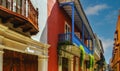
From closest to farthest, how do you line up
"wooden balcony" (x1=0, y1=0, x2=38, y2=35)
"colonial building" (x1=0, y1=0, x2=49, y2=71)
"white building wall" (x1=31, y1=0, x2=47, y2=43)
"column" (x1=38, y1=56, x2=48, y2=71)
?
"wooden balcony" (x1=0, y1=0, x2=38, y2=35) < "colonial building" (x1=0, y1=0, x2=49, y2=71) < "white building wall" (x1=31, y1=0, x2=47, y2=43) < "column" (x1=38, y1=56, x2=48, y2=71)

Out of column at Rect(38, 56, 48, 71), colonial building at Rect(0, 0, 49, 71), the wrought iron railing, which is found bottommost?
column at Rect(38, 56, 48, 71)

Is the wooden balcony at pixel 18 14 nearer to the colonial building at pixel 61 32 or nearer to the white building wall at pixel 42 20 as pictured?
the white building wall at pixel 42 20

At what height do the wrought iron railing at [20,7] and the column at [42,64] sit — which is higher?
the wrought iron railing at [20,7]

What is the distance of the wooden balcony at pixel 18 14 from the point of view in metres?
8.04

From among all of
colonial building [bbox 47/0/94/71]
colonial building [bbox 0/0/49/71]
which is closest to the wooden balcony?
colonial building [bbox 0/0/49/71]

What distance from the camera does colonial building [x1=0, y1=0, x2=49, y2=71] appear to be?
8438 mm

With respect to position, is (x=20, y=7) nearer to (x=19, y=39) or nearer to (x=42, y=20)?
(x=19, y=39)

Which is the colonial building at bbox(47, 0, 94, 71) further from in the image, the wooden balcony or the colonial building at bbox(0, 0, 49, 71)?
the wooden balcony

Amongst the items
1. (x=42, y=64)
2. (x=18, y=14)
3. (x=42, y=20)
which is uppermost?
(x=42, y=20)

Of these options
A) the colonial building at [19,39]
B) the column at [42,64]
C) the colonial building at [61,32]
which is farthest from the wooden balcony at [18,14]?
the colonial building at [61,32]

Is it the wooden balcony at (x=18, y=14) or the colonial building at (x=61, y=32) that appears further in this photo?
the colonial building at (x=61, y=32)

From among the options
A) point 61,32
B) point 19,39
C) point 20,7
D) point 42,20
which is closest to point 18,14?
point 20,7

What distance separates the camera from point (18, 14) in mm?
8258

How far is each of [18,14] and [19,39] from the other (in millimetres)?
1782
